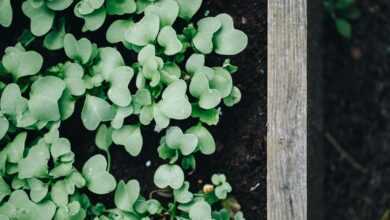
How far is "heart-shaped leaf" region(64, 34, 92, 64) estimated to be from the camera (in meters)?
1.40

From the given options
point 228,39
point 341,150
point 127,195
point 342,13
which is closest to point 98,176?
point 127,195

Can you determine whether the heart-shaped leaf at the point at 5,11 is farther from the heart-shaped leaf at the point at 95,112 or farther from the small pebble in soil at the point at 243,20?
the small pebble in soil at the point at 243,20

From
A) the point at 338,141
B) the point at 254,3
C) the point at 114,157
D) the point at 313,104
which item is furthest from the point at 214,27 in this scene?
the point at 338,141

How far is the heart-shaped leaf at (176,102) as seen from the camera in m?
1.33

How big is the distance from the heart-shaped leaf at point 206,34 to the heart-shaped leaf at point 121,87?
0.16m

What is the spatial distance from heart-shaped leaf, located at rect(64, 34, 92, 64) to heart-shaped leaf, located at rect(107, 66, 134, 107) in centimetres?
8

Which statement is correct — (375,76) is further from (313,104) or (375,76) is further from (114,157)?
(114,157)

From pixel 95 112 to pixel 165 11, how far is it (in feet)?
0.90

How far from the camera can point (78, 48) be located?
1408mm

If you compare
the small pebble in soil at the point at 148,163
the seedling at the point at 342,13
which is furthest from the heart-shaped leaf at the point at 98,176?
the seedling at the point at 342,13

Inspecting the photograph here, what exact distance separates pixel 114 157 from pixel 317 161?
1.66ft

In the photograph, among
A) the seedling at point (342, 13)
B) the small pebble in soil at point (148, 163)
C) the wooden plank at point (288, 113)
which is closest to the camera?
the wooden plank at point (288, 113)

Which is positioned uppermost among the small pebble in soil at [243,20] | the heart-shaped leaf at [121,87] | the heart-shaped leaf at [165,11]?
the heart-shaped leaf at [165,11]

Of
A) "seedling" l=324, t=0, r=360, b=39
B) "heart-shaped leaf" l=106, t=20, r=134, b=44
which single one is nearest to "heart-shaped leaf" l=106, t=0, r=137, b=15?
"heart-shaped leaf" l=106, t=20, r=134, b=44
